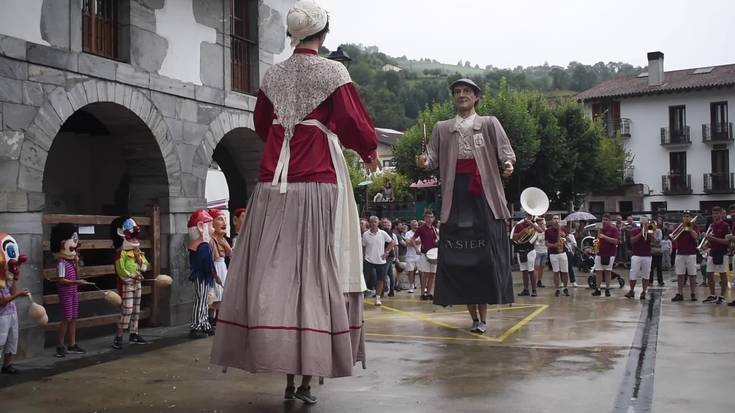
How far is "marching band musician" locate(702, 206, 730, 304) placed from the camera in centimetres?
1339

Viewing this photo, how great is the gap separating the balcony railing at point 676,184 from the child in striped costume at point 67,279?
144ft

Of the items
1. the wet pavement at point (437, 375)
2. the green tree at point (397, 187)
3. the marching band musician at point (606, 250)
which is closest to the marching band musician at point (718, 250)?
the marching band musician at point (606, 250)

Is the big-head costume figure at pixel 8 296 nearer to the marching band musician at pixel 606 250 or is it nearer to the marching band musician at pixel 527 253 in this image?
the marching band musician at pixel 527 253

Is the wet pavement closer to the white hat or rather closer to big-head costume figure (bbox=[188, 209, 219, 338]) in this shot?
big-head costume figure (bbox=[188, 209, 219, 338])

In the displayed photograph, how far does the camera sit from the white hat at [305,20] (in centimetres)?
519

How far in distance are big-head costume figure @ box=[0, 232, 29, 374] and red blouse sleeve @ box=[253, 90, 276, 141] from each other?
9.03ft

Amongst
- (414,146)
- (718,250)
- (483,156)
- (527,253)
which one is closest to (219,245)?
(483,156)

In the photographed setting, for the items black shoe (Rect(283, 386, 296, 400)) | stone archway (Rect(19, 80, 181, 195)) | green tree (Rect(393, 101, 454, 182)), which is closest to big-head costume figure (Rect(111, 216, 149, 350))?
stone archway (Rect(19, 80, 181, 195))

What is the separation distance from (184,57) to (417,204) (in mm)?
24695

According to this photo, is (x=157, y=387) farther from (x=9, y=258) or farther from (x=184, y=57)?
(x=184, y=57)

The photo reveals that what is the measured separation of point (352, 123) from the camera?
5.04 m

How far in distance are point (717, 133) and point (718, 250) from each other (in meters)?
34.6

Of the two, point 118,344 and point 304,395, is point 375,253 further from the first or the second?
point 304,395

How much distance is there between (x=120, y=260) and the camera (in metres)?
8.60
